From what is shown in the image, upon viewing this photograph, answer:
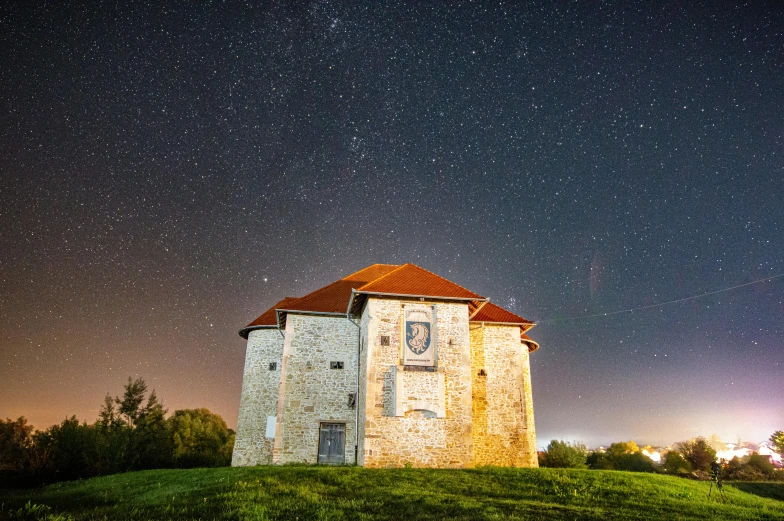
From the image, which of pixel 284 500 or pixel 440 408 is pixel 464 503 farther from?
pixel 440 408

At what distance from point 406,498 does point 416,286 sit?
401 inches

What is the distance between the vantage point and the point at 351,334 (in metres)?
21.3

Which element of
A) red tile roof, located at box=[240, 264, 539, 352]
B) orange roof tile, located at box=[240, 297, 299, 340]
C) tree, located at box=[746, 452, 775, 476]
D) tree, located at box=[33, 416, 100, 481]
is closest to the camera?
red tile roof, located at box=[240, 264, 539, 352]

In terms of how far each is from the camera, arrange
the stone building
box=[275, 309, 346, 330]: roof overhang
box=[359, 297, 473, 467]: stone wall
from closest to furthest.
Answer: box=[359, 297, 473, 467]: stone wall → the stone building → box=[275, 309, 346, 330]: roof overhang

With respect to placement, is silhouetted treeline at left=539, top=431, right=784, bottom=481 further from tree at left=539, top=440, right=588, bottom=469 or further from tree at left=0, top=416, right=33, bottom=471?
tree at left=0, top=416, right=33, bottom=471

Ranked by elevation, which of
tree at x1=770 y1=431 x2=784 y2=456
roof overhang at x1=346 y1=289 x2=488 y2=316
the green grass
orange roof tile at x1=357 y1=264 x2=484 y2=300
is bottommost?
tree at x1=770 y1=431 x2=784 y2=456

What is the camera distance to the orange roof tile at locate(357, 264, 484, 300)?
18.4m

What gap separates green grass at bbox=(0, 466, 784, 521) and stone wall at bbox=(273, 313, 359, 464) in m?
5.28

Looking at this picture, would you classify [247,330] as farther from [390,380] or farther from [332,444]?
[390,380]

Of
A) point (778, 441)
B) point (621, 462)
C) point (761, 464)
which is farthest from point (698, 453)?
point (778, 441)

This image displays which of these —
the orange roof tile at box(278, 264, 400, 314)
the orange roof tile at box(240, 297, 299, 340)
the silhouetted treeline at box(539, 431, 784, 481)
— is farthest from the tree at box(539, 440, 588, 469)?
the orange roof tile at box(240, 297, 299, 340)

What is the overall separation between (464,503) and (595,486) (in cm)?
523

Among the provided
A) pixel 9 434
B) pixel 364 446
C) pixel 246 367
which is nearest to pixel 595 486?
pixel 364 446

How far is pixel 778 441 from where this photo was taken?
46094 mm
